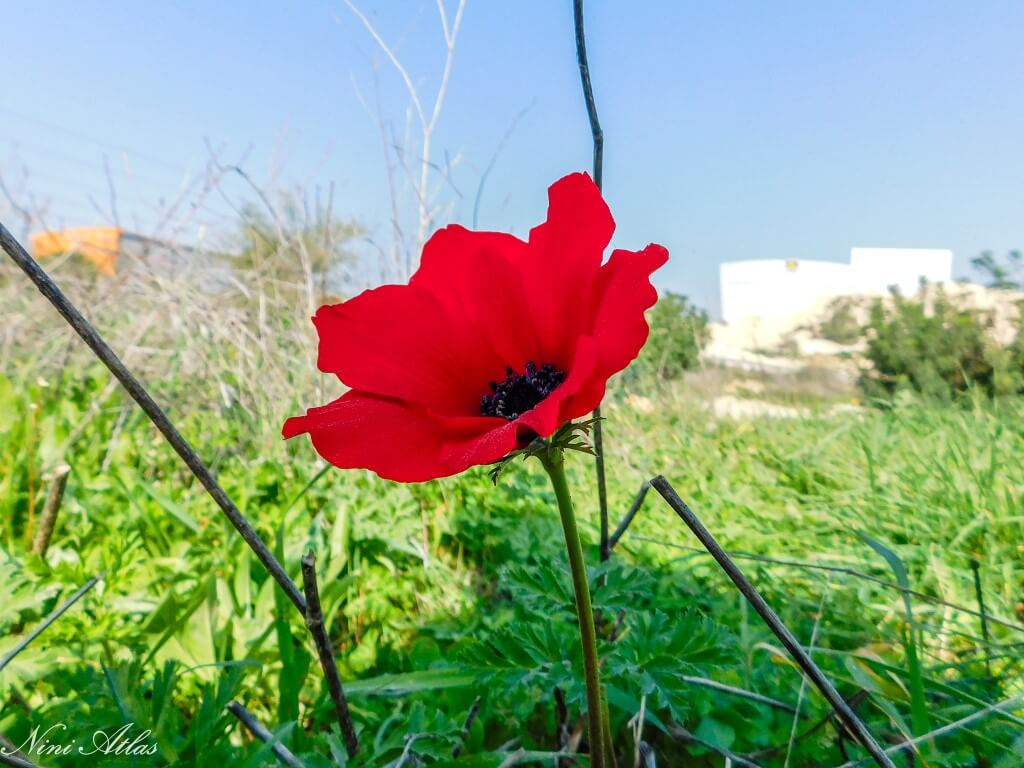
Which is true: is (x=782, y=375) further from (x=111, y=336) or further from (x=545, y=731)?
(x=545, y=731)

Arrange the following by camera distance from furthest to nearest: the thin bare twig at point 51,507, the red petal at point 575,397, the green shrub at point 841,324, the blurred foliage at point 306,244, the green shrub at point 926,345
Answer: the green shrub at point 841,324 → the green shrub at point 926,345 → the blurred foliage at point 306,244 → the thin bare twig at point 51,507 → the red petal at point 575,397

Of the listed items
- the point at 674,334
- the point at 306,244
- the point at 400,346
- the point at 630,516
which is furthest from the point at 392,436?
the point at 674,334

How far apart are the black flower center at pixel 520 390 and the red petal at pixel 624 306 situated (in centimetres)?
10

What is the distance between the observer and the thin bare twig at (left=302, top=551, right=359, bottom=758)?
599 mm

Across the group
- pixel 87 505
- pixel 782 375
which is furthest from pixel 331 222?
pixel 782 375

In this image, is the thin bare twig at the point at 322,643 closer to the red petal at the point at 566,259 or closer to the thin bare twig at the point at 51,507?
the red petal at the point at 566,259

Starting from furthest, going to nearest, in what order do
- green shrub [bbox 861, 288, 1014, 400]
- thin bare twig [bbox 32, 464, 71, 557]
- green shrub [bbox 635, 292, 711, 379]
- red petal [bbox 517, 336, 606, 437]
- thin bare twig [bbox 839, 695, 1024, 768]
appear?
green shrub [bbox 861, 288, 1014, 400] < green shrub [bbox 635, 292, 711, 379] < thin bare twig [bbox 32, 464, 71, 557] < thin bare twig [bbox 839, 695, 1024, 768] < red petal [bbox 517, 336, 606, 437]

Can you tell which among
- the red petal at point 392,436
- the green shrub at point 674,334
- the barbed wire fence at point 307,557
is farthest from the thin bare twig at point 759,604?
the green shrub at point 674,334

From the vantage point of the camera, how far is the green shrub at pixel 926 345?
6949 millimetres

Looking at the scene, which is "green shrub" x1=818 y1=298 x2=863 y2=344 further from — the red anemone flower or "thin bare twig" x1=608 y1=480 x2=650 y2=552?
the red anemone flower

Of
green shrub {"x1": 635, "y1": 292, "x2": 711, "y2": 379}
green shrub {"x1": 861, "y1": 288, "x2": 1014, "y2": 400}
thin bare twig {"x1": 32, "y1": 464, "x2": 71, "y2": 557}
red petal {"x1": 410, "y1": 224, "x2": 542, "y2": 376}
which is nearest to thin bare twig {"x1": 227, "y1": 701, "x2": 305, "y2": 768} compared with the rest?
red petal {"x1": 410, "y1": 224, "x2": 542, "y2": 376}

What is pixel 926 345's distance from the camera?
7539 mm

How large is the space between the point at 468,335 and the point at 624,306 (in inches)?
7.3

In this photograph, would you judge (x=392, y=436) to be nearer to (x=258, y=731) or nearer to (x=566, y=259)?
(x=566, y=259)
